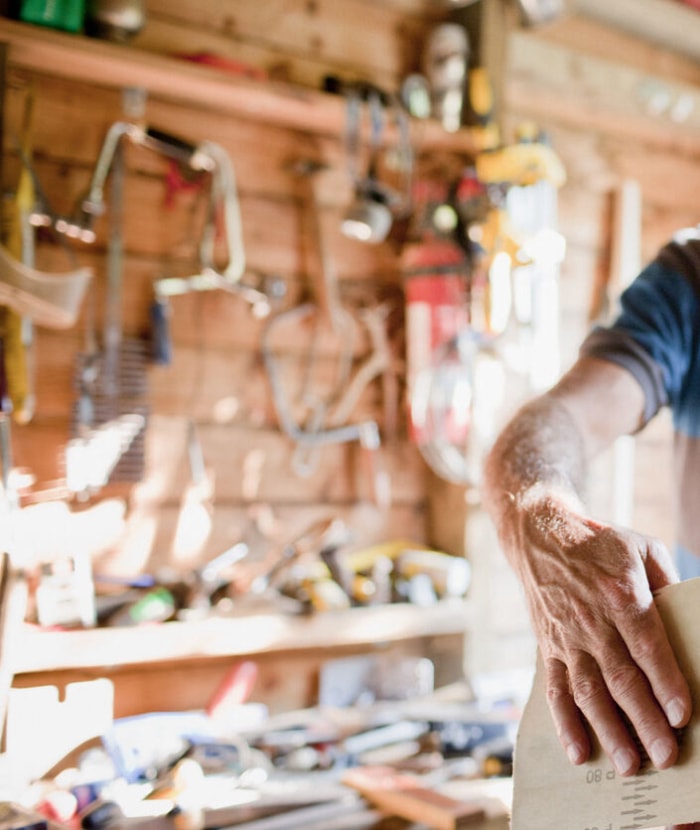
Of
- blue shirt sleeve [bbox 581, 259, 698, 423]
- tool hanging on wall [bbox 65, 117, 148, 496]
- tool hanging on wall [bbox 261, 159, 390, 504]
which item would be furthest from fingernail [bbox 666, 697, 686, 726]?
tool hanging on wall [bbox 261, 159, 390, 504]

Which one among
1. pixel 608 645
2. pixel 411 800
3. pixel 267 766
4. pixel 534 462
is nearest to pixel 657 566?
pixel 608 645

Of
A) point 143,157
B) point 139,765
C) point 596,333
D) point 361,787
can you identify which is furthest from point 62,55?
point 361,787

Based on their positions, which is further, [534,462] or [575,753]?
[534,462]

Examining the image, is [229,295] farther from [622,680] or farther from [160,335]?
[622,680]

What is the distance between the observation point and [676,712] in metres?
0.69

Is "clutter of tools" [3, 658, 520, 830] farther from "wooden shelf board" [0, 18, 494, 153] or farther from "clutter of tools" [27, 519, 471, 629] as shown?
"wooden shelf board" [0, 18, 494, 153]

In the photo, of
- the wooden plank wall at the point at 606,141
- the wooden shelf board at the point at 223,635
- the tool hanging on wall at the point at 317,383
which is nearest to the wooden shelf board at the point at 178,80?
the tool hanging on wall at the point at 317,383

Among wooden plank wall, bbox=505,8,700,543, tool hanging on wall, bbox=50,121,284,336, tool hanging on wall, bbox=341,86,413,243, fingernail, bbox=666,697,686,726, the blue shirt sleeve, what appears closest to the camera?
fingernail, bbox=666,697,686,726

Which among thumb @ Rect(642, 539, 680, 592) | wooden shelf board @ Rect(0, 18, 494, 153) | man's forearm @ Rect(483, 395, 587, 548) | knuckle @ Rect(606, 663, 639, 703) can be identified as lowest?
knuckle @ Rect(606, 663, 639, 703)

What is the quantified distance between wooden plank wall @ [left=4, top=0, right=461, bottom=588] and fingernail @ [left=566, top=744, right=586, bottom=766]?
4.82 feet

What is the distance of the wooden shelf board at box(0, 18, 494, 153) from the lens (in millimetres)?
1848

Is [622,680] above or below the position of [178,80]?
below

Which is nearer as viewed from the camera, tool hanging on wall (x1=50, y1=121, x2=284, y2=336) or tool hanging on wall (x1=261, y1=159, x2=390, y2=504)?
tool hanging on wall (x1=50, y1=121, x2=284, y2=336)

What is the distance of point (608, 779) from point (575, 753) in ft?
0.10
